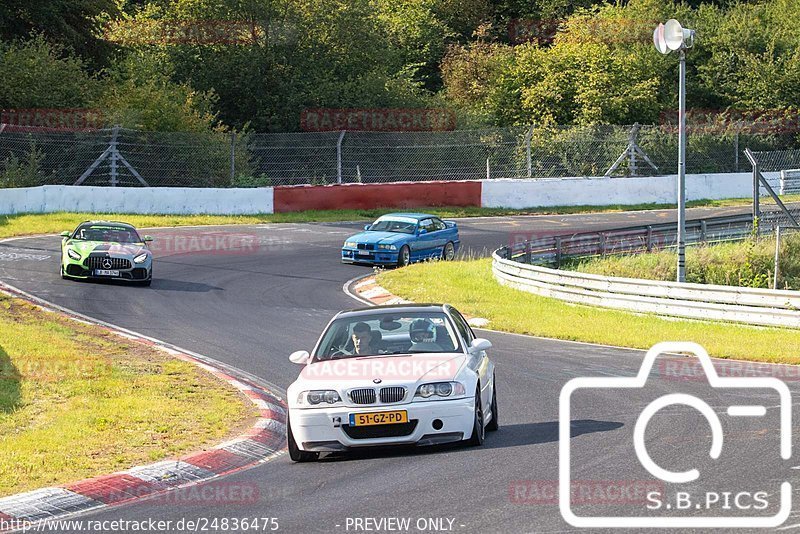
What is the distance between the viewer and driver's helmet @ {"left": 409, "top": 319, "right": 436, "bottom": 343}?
1164 centimetres

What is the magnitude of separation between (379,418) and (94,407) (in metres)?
3.99

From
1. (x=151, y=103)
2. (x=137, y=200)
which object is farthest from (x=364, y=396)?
(x=151, y=103)

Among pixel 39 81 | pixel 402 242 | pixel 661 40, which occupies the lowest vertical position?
pixel 402 242

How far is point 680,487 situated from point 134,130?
3321 centimetres

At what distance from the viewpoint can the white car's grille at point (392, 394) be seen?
10.5 meters

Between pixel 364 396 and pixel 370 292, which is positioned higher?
pixel 364 396

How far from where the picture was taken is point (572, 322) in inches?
825

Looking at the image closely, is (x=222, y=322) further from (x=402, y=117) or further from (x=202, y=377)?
(x=402, y=117)

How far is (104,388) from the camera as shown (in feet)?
46.0

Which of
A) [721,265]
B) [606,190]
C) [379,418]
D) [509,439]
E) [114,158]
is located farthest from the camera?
[606,190]

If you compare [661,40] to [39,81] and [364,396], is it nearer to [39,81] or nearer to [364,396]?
[364,396]

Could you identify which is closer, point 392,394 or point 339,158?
point 392,394

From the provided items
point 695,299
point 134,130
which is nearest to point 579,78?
point 134,130

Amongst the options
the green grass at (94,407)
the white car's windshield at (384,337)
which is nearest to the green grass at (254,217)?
the green grass at (94,407)
